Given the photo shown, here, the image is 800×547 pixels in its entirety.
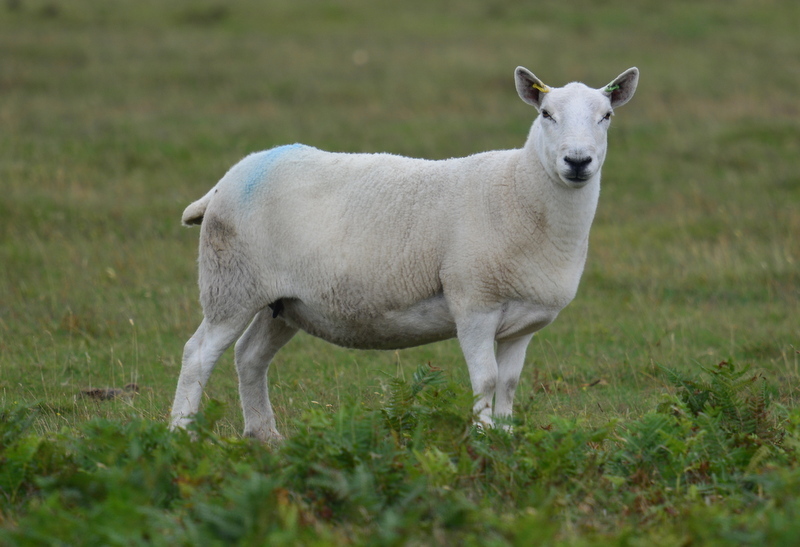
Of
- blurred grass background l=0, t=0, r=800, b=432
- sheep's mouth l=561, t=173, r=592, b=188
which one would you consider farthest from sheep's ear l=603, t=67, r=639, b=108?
blurred grass background l=0, t=0, r=800, b=432

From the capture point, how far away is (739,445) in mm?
4918

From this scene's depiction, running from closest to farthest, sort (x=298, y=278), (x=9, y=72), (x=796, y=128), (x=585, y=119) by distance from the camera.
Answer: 1. (x=585, y=119)
2. (x=298, y=278)
3. (x=796, y=128)
4. (x=9, y=72)

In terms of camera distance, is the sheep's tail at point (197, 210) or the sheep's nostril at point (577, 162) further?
the sheep's tail at point (197, 210)

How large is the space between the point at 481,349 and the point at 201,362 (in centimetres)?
184

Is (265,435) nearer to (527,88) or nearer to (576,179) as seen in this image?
(576,179)

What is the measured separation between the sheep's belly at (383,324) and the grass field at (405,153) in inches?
11.1

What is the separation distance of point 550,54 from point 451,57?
2.40 meters

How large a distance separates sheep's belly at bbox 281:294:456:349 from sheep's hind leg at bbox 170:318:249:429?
43 centimetres

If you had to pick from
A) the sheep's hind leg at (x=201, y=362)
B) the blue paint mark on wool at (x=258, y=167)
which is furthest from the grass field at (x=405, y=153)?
the blue paint mark on wool at (x=258, y=167)

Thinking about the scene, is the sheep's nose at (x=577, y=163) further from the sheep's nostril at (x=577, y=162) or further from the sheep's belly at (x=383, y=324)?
the sheep's belly at (x=383, y=324)

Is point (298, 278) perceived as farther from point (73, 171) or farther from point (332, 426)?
point (73, 171)

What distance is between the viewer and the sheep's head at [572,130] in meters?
5.35

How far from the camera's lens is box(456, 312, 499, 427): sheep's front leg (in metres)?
5.48

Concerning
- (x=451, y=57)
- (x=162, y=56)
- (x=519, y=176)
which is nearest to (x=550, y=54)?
(x=451, y=57)
